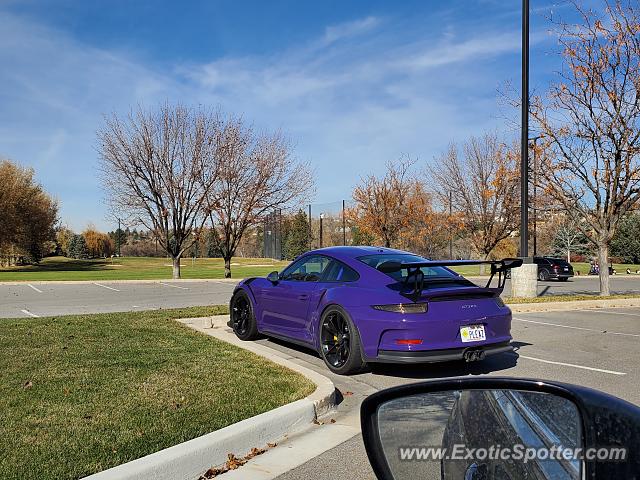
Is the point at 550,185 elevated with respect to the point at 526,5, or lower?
lower

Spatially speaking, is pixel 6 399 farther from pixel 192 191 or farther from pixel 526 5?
pixel 192 191

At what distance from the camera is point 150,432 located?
4.02m

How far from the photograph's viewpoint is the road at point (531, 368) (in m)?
3.92

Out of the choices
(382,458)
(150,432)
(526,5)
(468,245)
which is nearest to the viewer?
(382,458)

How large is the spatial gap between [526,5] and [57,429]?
50.1 ft

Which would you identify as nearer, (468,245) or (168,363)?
(168,363)

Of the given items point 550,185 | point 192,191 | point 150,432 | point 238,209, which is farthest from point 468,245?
point 150,432

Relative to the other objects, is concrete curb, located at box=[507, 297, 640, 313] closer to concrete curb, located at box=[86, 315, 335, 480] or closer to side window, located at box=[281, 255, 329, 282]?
side window, located at box=[281, 255, 329, 282]

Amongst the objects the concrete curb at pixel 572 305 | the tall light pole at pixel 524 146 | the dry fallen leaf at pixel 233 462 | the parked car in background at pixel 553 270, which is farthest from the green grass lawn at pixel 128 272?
the dry fallen leaf at pixel 233 462

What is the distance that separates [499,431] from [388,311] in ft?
13.8

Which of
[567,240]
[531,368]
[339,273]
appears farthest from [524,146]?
[567,240]

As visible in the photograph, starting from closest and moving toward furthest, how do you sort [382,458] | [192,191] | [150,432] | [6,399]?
[382,458], [150,432], [6,399], [192,191]

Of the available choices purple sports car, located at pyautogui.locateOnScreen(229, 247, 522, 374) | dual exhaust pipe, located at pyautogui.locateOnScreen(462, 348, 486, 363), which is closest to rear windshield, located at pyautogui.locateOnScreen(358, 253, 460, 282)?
purple sports car, located at pyautogui.locateOnScreen(229, 247, 522, 374)

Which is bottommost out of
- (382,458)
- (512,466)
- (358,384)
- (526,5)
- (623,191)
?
(358,384)
